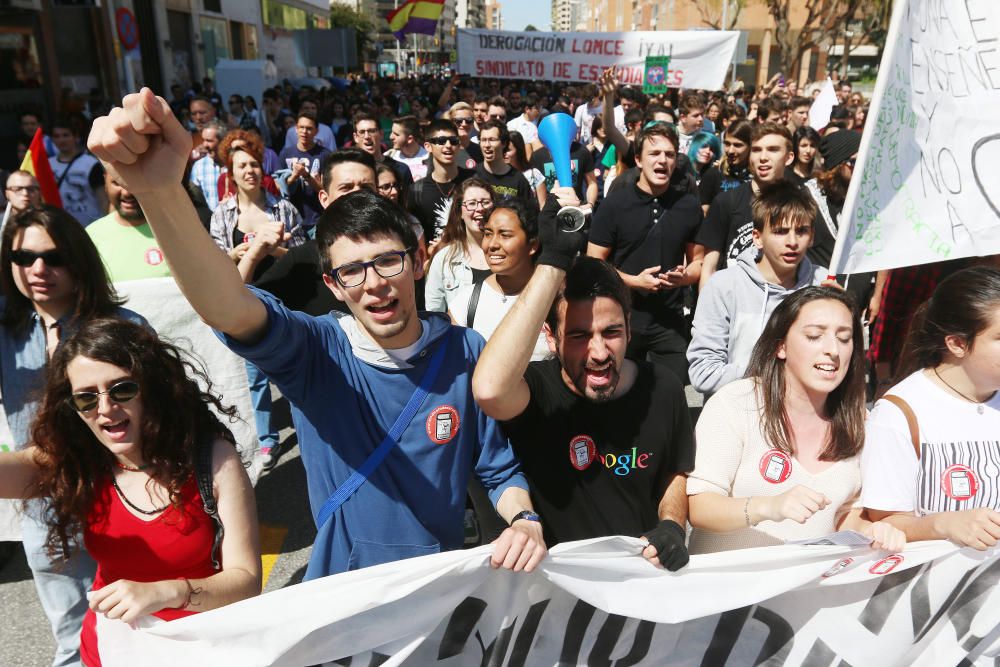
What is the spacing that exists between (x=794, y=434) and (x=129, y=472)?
6.22 ft

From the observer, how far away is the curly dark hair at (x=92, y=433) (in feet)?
6.70

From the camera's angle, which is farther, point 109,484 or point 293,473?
point 293,473

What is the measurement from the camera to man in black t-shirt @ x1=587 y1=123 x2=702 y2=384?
13.8 feet

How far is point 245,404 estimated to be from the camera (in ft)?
12.8

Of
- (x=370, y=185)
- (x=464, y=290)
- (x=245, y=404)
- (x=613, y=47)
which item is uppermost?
(x=613, y=47)

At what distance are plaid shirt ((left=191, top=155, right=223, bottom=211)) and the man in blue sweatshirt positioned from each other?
466 cm

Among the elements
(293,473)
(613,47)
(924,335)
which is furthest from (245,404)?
(613,47)

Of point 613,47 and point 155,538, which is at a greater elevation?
point 613,47

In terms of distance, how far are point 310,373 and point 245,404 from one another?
7.23ft

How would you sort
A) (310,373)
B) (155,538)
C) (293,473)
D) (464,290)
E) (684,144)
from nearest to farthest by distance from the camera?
(310,373)
(155,538)
(464,290)
(293,473)
(684,144)

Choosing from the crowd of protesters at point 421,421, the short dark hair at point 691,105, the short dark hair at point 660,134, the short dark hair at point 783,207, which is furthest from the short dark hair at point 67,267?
the short dark hair at point 691,105

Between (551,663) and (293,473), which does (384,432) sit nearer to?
(551,663)

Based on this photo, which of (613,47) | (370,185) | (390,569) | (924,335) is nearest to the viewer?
(390,569)

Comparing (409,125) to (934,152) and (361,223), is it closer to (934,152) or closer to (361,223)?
(934,152)
